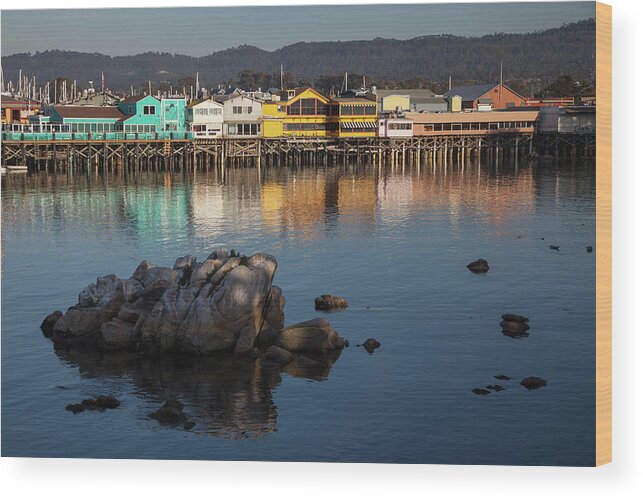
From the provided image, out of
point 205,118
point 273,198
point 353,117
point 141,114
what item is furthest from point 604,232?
point 353,117

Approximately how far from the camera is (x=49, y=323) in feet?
52.2

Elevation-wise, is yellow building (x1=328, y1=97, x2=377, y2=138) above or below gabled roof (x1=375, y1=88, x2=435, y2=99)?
below

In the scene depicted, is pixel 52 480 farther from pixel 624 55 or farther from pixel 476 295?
pixel 476 295

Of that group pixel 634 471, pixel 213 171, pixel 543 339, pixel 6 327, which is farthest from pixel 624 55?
pixel 213 171

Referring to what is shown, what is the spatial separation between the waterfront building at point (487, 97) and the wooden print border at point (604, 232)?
1489 inches

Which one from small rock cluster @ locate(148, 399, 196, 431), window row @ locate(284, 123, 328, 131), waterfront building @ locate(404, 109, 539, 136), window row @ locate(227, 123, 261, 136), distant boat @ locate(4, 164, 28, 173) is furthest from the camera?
waterfront building @ locate(404, 109, 539, 136)

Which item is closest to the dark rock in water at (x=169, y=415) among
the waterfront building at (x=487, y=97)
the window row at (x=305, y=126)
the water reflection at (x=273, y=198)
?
the water reflection at (x=273, y=198)

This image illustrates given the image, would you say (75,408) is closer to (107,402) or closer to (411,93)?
(107,402)

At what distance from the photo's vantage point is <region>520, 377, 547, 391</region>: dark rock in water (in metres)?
13.1

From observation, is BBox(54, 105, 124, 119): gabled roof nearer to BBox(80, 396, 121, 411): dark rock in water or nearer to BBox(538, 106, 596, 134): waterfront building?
BBox(538, 106, 596, 134): waterfront building

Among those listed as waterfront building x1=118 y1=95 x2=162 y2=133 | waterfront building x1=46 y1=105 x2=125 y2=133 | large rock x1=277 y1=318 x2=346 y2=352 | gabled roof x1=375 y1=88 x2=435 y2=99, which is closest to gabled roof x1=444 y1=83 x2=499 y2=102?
gabled roof x1=375 y1=88 x2=435 y2=99

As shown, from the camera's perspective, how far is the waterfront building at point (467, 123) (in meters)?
47.9

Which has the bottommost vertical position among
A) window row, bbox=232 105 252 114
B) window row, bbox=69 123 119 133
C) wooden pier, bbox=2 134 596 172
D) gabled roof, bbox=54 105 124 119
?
wooden pier, bbox=2 134 596 172

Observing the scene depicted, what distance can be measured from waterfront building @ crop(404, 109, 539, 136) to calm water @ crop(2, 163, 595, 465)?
17.9 m
